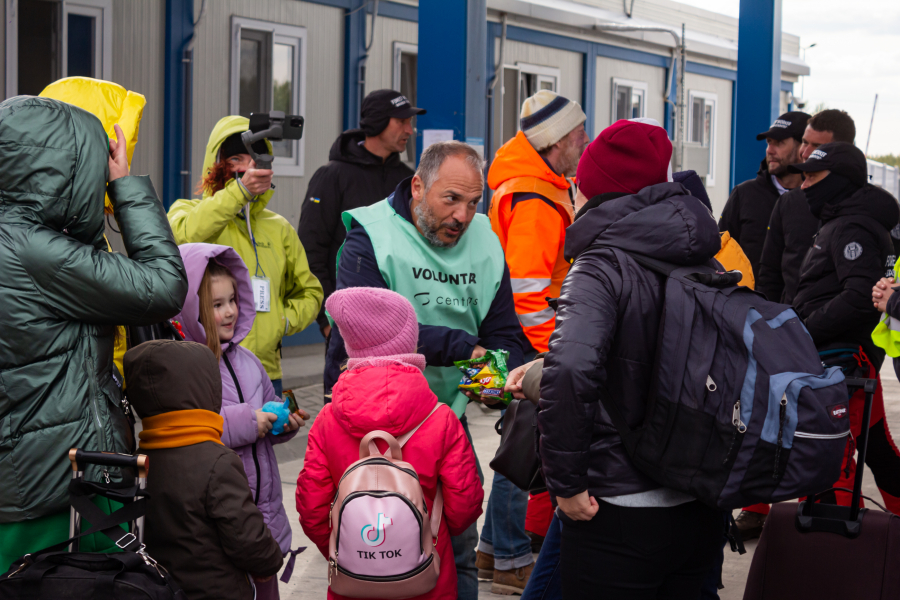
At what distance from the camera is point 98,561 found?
7.25 ft

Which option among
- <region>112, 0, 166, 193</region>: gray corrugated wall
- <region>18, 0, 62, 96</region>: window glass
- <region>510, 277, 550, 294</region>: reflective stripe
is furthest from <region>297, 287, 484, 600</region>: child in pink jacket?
<region>18, 0, 62, 96</region>: window glass

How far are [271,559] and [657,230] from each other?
149 cm

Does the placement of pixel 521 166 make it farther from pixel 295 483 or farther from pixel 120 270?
pixel 295 483

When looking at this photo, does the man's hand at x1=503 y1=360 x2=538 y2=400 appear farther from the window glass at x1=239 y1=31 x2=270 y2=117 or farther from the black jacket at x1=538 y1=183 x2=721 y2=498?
the window glass at x1=239 y1=31 x2=270 y2=117

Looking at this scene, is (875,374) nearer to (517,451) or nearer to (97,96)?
(517,451)

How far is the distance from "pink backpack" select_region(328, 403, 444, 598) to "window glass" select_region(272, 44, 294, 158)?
8.28 m

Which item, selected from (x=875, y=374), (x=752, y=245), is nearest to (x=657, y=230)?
(x=875, y=374)

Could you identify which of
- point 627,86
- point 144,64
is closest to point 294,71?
point 144,64

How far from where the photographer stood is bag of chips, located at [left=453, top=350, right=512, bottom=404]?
308cm

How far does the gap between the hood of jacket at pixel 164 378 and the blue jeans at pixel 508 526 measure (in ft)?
6.46

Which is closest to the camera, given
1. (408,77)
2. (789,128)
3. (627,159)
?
(627,159)

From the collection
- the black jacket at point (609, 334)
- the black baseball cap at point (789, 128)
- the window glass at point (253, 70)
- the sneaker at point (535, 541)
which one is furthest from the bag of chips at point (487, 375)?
the window glass at point (253, 70)

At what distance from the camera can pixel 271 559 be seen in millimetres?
2793

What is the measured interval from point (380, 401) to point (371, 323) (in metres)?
0.29
